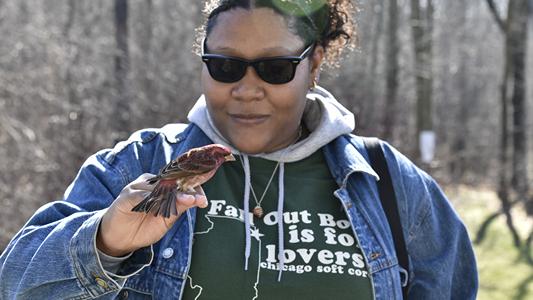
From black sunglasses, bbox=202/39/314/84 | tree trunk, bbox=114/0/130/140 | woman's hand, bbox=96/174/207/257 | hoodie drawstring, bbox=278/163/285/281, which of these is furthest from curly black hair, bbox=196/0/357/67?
tree trunk, bbox=114/0/130/140

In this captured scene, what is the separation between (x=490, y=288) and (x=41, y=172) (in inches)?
193

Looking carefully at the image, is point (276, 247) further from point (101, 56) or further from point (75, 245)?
point (101, 56)

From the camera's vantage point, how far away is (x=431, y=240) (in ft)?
8.30

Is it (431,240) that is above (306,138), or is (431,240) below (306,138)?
below

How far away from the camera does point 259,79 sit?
233cm

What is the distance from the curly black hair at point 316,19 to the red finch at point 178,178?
1.98 ft

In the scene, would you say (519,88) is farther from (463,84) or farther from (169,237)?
(463,84)

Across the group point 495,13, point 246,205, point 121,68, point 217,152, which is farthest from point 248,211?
point 495,13

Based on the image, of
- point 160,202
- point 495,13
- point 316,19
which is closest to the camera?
point 160,202

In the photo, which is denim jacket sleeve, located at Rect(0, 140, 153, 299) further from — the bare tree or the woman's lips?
the bare tree

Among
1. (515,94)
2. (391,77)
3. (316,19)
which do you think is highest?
(316,19)

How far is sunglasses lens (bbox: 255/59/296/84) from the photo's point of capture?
7.59 ft

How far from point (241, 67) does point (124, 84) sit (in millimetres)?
6388

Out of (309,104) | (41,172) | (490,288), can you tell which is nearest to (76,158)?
(41,172)
